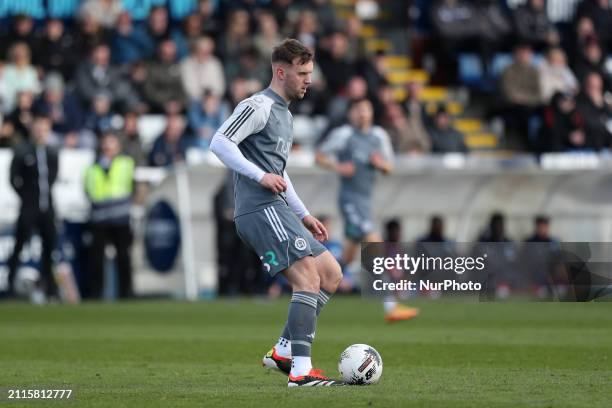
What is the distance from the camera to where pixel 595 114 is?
2256cm

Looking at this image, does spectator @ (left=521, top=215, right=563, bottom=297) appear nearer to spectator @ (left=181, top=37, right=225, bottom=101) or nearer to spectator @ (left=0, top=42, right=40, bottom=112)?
spectator @ (left=0, top=42, right=40, bottom=112)

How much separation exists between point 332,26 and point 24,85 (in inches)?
227

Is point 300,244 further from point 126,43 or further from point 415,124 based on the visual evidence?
point 126,43

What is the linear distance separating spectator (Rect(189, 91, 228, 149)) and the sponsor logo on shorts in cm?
1250

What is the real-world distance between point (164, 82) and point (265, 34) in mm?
2156

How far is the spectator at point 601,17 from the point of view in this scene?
1009 inches

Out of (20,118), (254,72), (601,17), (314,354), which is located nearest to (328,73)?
(254,72)

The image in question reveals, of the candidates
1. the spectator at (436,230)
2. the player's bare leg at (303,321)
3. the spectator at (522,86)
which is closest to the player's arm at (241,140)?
the player's bare leg at (303,321)

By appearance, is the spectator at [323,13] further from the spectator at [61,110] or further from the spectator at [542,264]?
the spectator at [542,264]

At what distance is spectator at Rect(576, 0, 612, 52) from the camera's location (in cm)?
2564

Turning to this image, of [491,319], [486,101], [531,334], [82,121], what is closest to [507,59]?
[486,101]

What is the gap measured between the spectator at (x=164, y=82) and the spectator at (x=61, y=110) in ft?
4.59

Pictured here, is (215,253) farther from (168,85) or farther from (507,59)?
(507,59)

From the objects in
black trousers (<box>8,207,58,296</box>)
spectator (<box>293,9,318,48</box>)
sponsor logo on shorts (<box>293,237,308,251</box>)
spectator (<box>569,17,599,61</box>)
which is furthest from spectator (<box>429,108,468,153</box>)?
sponsor logo on shorts (<box>293,237,308,251</box>)
